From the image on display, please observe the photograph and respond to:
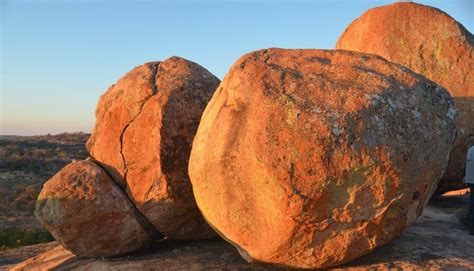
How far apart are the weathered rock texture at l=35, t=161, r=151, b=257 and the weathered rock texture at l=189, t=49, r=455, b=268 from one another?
1.43 meters

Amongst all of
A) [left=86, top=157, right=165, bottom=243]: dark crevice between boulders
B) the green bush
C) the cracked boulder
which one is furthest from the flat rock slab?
the green bush

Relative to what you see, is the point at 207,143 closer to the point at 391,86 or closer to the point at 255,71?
the point at 255,71

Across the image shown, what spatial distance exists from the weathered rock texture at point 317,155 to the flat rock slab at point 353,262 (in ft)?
1.67

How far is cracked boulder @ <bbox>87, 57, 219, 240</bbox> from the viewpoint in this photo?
702 cm

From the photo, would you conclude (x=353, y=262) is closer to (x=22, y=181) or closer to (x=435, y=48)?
(x=435, y=48)

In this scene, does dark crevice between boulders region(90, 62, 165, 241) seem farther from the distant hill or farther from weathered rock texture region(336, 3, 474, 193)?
the distant hill

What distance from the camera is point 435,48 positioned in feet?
33.3

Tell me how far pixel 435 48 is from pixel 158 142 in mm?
6335

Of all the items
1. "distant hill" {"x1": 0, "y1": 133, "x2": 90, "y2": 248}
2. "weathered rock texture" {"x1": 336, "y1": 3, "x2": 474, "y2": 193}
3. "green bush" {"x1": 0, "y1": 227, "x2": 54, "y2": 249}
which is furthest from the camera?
"distant hill" {"x1": 0, "y1": 133, "x2": 90, "y2": 248}

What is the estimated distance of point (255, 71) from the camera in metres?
5.99

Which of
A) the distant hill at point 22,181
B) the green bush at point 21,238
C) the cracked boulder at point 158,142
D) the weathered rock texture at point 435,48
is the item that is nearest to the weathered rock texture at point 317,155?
the cracked boulder at point 158,142

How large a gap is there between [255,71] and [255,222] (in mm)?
1793

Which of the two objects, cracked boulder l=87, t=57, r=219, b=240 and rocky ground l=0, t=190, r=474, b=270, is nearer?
rocky ground l=0, t=190, r=474, b=270

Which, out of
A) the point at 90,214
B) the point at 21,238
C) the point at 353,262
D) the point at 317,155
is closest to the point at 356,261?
the point at 353,262
